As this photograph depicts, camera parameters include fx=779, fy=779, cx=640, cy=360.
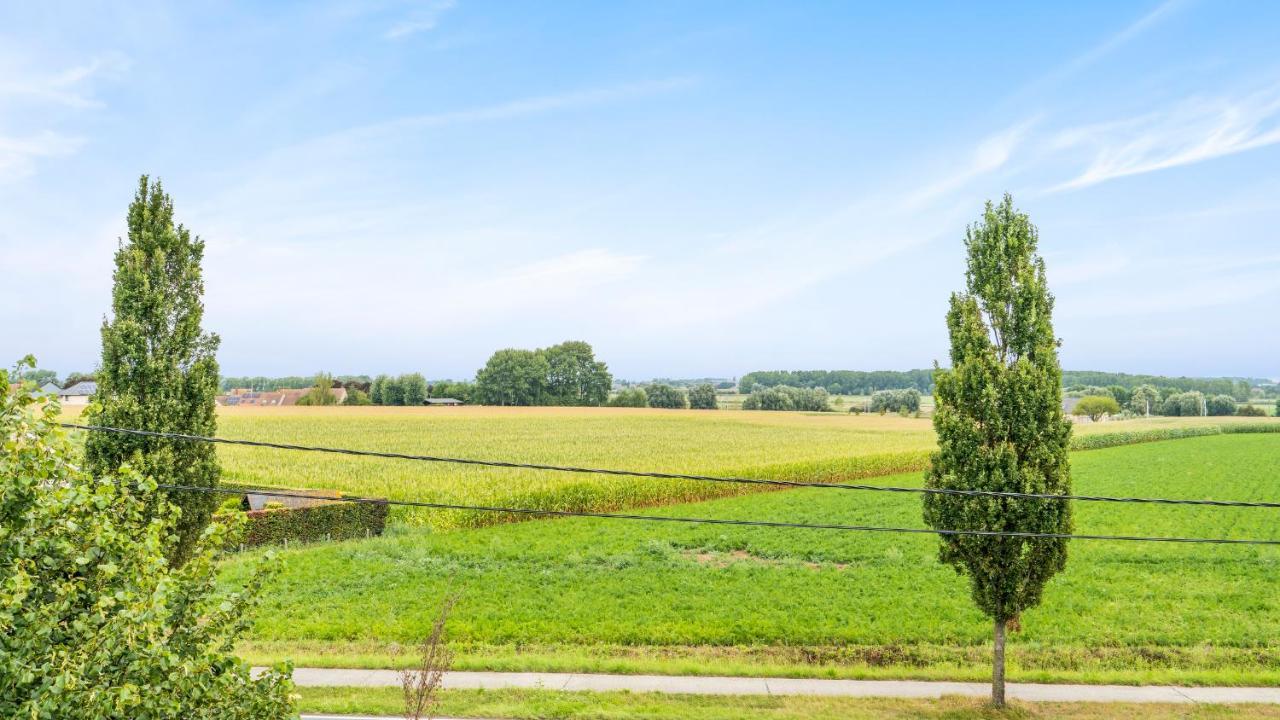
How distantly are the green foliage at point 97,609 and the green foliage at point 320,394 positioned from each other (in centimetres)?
6090

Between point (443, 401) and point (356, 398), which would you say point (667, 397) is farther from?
point (356, 398)

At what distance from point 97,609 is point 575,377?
218 feet

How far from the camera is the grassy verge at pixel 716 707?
1103cm

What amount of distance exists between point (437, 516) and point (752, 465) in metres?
15.7

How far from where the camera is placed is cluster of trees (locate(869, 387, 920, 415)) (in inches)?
3243

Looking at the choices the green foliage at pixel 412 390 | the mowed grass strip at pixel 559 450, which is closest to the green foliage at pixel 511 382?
the green foliage at pixel 412 390

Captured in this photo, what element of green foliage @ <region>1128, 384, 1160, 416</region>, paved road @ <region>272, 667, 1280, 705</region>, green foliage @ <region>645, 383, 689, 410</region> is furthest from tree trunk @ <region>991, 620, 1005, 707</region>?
green foliage @ <region>1128, 384, 1160, 416</region>

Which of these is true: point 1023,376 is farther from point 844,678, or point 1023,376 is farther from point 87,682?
point 87,682

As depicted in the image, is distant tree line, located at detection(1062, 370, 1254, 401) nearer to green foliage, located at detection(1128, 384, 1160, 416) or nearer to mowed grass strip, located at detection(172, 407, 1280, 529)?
green foliage, located at detection(1128, 384, 1160, 416)

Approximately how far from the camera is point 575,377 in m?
70.9

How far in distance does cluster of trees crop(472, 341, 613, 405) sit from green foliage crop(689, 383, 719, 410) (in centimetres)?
1194

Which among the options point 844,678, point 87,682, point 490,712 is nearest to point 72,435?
point 87,682

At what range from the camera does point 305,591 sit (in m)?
17.2

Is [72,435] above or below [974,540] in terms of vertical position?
above
